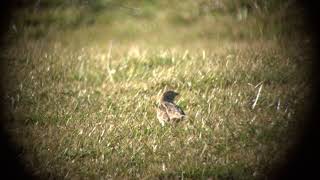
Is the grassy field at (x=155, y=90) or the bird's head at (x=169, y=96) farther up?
the bird's head at (x=169, y=96)

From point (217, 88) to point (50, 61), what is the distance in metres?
2.78

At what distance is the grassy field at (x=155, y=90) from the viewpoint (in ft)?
22.2

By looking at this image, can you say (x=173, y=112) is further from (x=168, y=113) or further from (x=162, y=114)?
(x=162, y=114)

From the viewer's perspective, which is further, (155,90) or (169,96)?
(155,90)

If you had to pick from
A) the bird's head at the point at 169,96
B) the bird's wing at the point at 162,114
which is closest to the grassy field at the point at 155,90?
the bird's wing at the point at 162,114

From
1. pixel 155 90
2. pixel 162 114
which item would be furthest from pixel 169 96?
pixel 155 90

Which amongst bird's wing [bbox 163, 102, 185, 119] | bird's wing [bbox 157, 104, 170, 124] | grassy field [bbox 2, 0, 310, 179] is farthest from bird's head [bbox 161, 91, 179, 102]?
bird's wing [bbox 163, 102, 185, 119]

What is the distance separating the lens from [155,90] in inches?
350

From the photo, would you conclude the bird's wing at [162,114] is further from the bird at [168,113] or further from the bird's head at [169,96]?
the bird's head at [169,96]

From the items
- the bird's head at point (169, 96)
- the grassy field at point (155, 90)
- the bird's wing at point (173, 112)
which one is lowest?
the grassy field at point (155, 90)

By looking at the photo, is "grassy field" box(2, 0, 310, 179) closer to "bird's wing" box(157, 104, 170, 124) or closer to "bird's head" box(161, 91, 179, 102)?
"bird's wing" box(157, 104, 170, 124)

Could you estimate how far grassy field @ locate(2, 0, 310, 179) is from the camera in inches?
266

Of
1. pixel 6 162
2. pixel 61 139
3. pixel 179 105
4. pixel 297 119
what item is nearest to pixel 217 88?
pixel 179 105

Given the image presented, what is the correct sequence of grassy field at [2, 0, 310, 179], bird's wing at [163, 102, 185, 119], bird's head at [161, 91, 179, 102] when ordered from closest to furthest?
grassy field at [2, 0, 310, 179]
bird's wing at [163, 102, 185, 119]
bird's head at [161, 91, 179, 102]
